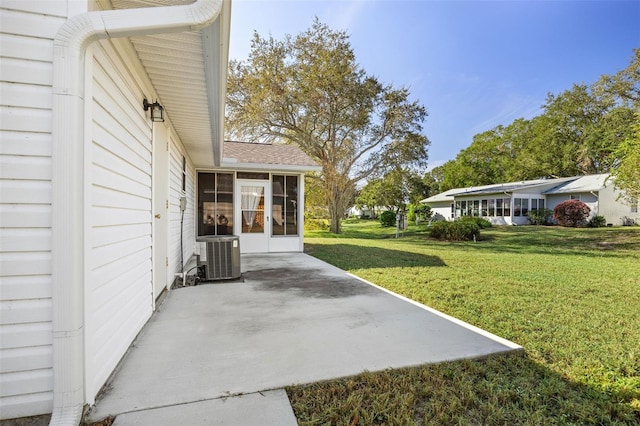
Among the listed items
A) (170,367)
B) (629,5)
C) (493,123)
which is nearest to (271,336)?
(170,367)

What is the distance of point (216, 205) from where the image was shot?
8453mm

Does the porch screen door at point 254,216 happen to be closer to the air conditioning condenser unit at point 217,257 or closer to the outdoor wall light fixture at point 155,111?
the air conditioning condenser unit at point 217,257

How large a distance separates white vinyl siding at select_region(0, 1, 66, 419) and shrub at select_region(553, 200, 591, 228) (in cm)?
2295

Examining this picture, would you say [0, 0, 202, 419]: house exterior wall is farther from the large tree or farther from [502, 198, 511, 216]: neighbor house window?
[502, 198, 511, 216]: neighbor house window

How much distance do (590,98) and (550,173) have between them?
701 centimetres

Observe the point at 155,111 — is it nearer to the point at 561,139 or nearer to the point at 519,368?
the point at 519,368

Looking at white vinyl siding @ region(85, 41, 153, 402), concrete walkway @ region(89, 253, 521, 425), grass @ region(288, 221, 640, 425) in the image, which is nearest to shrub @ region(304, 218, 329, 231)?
grass @ region(288, 221, 640, 425)

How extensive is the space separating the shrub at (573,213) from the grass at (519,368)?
576 inches

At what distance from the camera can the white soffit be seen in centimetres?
235

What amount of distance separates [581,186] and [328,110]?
693 inches

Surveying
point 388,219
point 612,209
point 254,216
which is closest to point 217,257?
point 254,216

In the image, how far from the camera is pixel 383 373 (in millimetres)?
2254

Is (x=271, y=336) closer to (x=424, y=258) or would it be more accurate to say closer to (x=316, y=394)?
(x=316, y=394)

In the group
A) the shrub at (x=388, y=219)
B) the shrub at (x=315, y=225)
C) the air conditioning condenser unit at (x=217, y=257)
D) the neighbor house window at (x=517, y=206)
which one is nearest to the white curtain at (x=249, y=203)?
the air conditioning condenser unit at (x=217, y=257)
